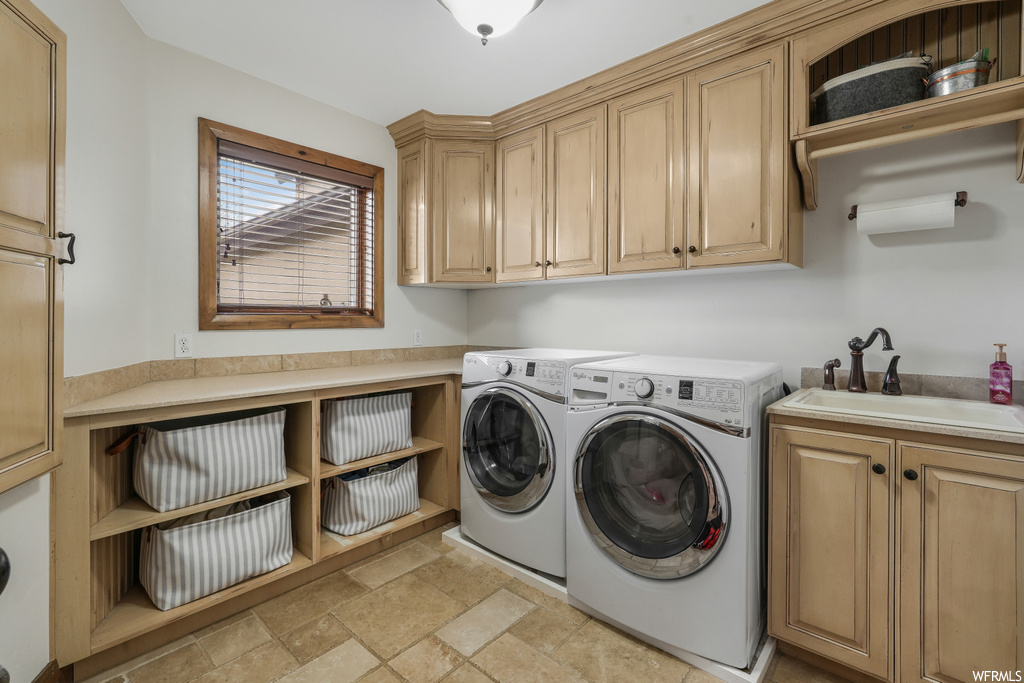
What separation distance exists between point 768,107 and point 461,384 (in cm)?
186

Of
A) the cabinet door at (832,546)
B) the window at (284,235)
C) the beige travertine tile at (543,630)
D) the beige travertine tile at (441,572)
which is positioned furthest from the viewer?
the window at (284,235)

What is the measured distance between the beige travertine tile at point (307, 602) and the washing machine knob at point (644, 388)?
4.93ft

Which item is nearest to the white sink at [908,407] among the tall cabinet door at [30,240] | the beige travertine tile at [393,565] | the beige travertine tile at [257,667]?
the beige travertine tile at [393,565]

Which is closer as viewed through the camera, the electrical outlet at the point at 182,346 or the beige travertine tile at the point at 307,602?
the beige travertine tile at the point at 307,602

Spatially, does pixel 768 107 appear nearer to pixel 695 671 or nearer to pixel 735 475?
pixel 735 475

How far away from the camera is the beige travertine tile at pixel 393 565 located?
85.0 inches

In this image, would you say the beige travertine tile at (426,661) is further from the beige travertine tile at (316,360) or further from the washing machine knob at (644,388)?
the beige travertine tile at (316,360)

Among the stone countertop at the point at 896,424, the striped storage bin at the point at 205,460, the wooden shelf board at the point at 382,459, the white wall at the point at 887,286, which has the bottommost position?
the wooden shelf board at the point at 382,459

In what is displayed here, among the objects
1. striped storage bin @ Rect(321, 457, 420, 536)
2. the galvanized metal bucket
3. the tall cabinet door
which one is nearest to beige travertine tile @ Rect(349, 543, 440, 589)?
striped storage bin @ Rect(321, 457, 420, 536)

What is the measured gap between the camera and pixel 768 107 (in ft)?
5.97

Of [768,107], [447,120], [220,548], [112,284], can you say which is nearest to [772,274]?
[768,107]

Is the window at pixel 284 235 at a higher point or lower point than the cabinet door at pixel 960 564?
higher

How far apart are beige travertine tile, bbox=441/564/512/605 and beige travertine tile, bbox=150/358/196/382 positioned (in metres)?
1.55

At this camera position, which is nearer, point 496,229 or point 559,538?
point 559,538
